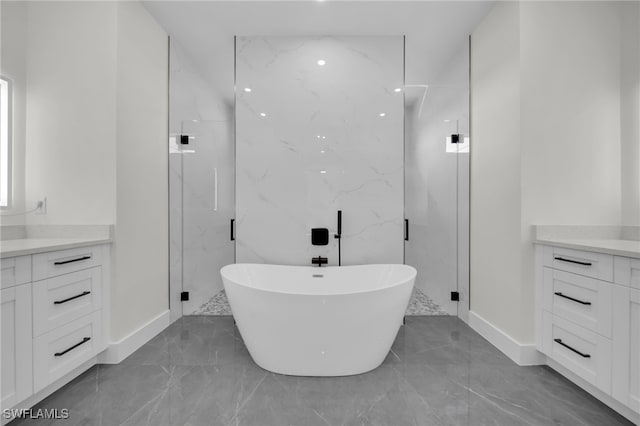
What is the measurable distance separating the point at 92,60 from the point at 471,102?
3042 millimetres

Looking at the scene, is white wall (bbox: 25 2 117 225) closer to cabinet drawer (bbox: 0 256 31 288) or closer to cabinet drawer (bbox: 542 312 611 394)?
cabinet drawer (bbox: 0 256 31 288)

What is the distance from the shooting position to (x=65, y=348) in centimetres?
157

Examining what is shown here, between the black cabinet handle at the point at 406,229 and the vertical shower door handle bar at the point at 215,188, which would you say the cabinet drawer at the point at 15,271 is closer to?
the vertical shower door handle bar at the point at 215,188

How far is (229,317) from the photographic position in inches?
107

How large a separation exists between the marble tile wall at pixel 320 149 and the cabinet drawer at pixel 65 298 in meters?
1.09

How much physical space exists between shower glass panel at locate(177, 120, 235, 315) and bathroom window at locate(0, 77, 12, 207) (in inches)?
44.4

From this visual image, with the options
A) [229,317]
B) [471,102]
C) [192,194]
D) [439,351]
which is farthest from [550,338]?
[192,194]

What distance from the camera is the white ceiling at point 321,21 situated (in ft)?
7.23

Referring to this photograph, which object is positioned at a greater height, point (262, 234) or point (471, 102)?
point (471, 102)

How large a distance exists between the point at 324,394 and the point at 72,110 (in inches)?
98.7

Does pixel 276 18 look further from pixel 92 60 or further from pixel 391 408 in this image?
pixel 391 408

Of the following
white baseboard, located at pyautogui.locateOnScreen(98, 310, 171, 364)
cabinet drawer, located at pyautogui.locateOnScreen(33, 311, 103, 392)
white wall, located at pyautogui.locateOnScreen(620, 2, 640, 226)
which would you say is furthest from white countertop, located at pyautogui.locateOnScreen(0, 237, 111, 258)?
white wall, located at pyautogui.locateOnScreen(620, 2, 640, 226)

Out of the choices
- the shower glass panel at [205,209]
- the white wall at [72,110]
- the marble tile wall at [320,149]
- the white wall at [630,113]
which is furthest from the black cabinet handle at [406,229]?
the white wall at [72,110]

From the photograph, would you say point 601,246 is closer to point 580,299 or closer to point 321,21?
point 580,299
